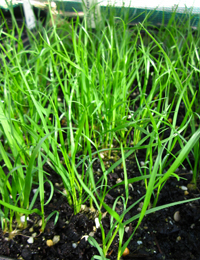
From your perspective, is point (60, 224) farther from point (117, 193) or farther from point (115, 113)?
point (115, 113)

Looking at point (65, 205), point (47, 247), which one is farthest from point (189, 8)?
point (47, 247)

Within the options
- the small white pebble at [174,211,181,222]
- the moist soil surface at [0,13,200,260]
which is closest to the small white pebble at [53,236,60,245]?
the moist soil surface at [0,13,200,260]

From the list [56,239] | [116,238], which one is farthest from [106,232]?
[56,239]

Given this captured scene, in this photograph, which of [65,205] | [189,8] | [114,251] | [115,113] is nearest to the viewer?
[114,251]

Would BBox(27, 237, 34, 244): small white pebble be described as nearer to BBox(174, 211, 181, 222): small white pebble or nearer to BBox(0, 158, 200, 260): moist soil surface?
BBox(0, 158, 200, 260): moist soil surface

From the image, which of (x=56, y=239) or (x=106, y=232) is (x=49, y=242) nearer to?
(x=56, y=239)

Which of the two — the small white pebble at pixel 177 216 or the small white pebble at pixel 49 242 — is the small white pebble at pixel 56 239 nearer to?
the small white pebble at pixel 49 242

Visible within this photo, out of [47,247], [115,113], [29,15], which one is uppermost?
[29,15]

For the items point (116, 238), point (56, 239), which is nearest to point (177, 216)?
point (116, 238)
